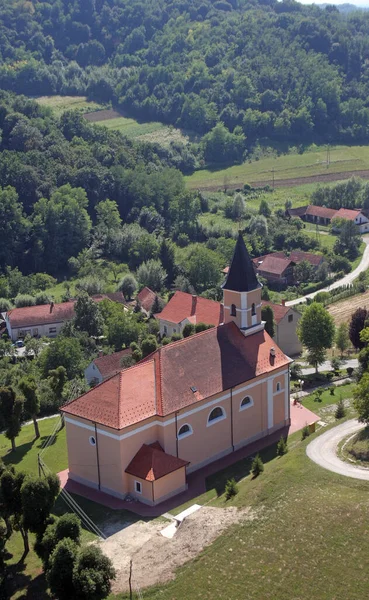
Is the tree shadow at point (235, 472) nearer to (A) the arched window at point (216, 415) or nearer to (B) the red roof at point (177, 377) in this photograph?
(A) the arched window at point (216, 415)

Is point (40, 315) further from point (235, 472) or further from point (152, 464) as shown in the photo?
point (152, 464)

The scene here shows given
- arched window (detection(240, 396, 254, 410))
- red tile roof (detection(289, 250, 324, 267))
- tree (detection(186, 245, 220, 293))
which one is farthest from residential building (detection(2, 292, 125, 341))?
arched window (detection(240, 396, 254, 410))

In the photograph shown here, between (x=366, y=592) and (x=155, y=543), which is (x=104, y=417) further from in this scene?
(x=366, y=592)

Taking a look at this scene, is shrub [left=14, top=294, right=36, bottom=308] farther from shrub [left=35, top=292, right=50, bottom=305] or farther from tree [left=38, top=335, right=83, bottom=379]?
tree [left=38, top=335, right=83, bottom=379]

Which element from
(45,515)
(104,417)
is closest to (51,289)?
(104,417)

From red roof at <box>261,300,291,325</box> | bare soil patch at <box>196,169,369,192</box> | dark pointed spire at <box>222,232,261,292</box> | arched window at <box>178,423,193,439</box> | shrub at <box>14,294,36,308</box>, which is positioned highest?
dark pointed spire at <box>222,232,261,292</box>

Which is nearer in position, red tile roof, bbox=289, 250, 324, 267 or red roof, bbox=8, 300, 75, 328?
red roof, bbox=8, 300, 75, 328

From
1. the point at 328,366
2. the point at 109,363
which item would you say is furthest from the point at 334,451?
the point at 109,363
